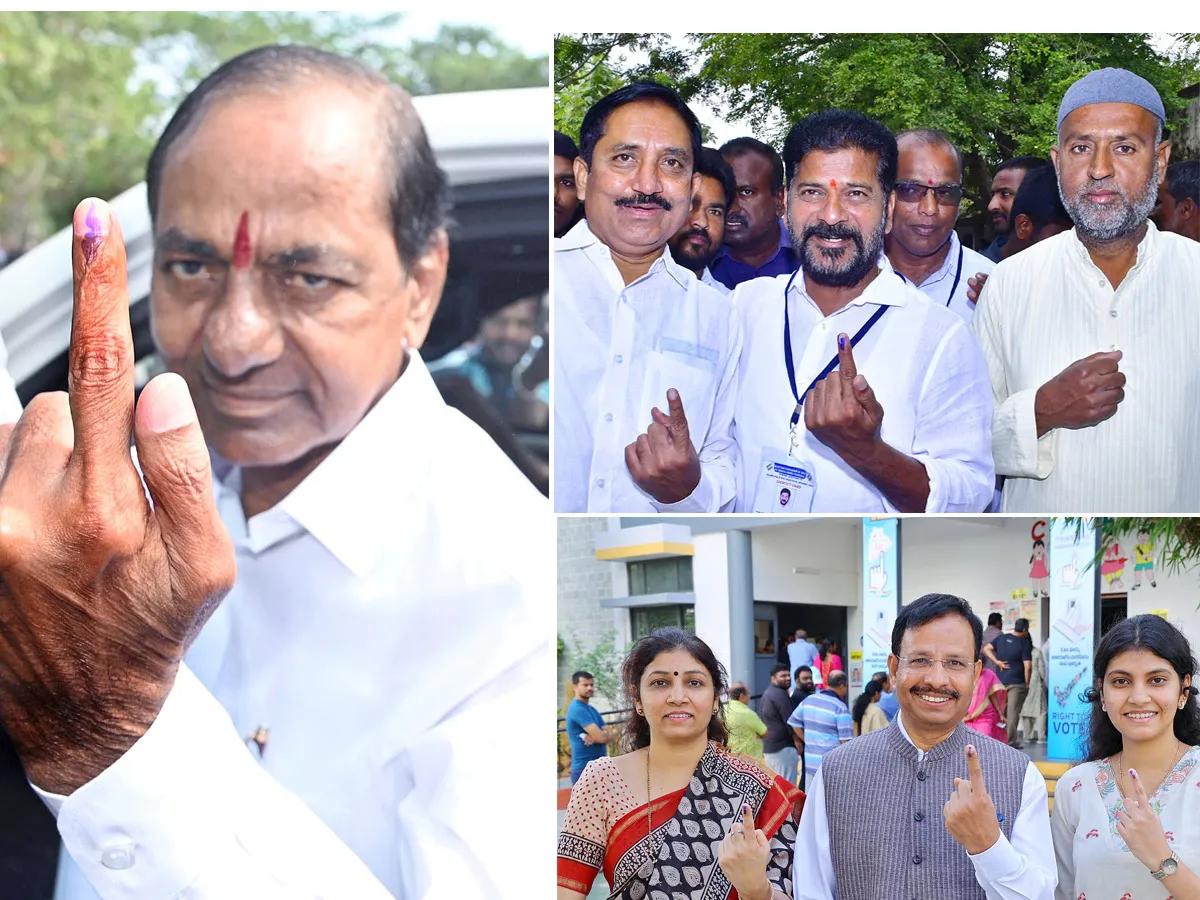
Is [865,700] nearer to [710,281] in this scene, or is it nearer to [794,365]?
[794,365]

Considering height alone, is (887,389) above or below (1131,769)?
above

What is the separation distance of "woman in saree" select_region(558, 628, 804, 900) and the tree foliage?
1515 mm

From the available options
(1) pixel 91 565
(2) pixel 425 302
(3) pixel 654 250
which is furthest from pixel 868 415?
(1) pixel 91 565

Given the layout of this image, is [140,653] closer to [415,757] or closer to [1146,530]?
[415,757]

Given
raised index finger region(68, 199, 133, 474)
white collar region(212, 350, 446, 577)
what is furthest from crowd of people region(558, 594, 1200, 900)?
raised index finger region(68, 199, 133, 474)

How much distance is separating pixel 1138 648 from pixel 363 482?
1921 mm

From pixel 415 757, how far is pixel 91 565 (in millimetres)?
855

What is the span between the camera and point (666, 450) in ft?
10.7

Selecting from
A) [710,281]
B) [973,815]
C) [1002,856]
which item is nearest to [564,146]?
[710,281]

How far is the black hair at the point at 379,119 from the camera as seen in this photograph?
3.13m

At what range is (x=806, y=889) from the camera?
3139 mm

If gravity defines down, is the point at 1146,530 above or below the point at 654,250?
below

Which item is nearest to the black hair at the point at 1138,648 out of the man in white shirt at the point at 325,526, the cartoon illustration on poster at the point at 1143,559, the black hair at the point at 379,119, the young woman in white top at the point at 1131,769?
the young woman in white top at the point at 1131,769

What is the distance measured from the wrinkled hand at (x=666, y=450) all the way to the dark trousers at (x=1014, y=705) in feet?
3.11
